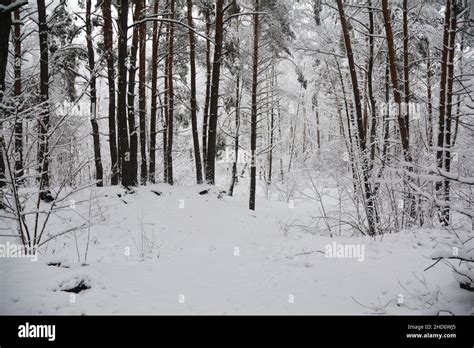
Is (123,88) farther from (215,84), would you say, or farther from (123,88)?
(215,84)

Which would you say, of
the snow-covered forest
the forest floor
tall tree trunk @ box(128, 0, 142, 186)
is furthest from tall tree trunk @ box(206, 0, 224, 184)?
the forest floor

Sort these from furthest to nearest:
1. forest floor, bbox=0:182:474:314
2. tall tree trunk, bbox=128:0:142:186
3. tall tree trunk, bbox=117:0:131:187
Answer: tall tree trunk, bbox=128:0:142:186
tall tree trunk, bbox=117:0:131:187
forest floor, bbox=0:182:474:314

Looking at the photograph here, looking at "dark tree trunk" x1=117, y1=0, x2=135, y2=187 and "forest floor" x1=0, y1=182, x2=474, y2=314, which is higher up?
"dark tree trunk" x1=117, y1=0, x2=135, y2=187

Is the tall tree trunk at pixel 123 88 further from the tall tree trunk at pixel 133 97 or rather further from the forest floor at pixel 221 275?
the forest floor at pixel 221 275

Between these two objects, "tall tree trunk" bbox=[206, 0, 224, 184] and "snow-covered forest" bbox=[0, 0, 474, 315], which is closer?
Answer: "snow-covered forest" bbox=[0, 0, 474, 315]

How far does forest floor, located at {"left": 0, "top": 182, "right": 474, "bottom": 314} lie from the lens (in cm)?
380

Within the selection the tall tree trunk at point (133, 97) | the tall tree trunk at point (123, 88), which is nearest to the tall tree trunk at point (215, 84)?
the tall tree trunk at point (133, 97)

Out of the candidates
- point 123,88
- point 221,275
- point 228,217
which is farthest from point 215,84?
point 221,275

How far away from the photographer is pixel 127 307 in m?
3.81

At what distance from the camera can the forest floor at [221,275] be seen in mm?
3801

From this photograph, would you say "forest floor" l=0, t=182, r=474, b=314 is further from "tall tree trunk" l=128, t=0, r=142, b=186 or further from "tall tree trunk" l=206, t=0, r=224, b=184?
"tall tree trunk" l=206, t=0, r=224, b=184

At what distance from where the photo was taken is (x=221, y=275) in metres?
5.23
